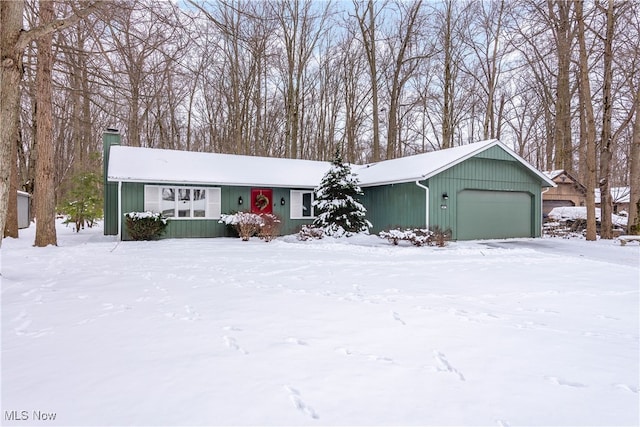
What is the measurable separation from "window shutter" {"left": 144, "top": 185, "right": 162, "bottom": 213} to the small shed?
304 inches

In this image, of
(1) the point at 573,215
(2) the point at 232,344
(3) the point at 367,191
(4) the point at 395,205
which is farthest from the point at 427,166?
(2) the point at 232,344

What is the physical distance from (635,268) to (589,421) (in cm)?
710

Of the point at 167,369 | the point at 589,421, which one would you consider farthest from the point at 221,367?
the point at 589,421

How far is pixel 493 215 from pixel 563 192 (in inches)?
352

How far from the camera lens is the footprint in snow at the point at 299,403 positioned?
211 centimetres

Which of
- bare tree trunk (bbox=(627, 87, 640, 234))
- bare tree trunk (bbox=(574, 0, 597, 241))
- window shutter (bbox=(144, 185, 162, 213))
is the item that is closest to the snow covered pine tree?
window shutter (bbox=(144, 185, 162, 213))

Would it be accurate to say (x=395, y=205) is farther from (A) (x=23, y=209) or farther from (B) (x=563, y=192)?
(A) (x=23, y=209)

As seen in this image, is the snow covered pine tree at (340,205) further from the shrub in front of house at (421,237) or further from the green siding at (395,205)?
the shrub in front of house at (421,237)

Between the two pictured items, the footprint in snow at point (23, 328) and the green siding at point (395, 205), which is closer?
the footprint in snow at point (23, 328)

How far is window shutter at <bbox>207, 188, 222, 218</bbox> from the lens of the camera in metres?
14.0

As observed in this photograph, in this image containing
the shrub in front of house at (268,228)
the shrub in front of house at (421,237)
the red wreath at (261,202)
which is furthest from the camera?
the red wreath at (261,202)

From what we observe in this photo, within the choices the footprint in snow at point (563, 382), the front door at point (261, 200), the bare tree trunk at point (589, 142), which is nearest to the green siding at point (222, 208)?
the front door at point (261, 200)

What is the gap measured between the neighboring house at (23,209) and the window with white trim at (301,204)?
44.8 feet

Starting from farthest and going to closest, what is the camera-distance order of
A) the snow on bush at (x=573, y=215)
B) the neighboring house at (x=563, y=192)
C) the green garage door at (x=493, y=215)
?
the neighboring house at (x=563, y=192)
the snow on bush at (x=573, y=215)
the green garage door at (x=493, y=215)
